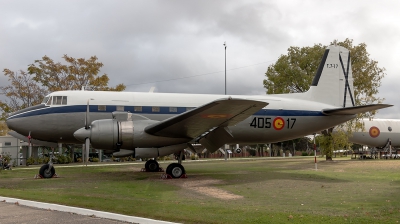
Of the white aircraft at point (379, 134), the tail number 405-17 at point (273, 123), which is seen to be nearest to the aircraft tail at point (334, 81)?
the tail number 405-17 at point (273, 123)

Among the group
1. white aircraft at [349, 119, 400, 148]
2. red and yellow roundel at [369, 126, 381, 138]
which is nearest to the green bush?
white aircraft at [349, 119, 400, 148]

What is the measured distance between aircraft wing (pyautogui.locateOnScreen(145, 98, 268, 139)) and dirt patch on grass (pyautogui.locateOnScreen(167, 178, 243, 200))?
187 cm

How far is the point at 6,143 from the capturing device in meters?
32.9

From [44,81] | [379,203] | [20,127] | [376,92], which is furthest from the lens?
[44,81]

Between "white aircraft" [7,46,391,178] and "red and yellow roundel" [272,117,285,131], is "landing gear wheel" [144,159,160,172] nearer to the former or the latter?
"white aircraft" [7,46,391,178]

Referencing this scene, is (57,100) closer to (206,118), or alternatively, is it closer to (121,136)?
(121,136)

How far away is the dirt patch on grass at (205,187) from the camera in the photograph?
10984 millimetres

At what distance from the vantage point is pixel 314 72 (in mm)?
31312

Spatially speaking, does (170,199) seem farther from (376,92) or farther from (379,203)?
(376,92)

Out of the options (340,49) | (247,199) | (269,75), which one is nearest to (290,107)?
(340,49)

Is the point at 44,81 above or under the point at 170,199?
above

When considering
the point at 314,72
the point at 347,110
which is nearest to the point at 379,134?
the point at 314,72

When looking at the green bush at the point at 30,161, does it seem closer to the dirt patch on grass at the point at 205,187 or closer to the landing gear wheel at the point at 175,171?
the landing gear wheel at the point at 175,171

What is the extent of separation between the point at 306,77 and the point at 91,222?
2646cm
